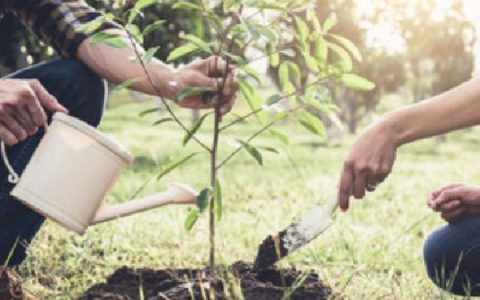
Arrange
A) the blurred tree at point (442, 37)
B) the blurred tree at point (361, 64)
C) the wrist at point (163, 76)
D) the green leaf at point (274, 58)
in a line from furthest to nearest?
the blurred tree at point (442, 37) → the blurred tree at point (361, 64) → the wrist at point (163, 76) → the green leaf at point (274, 58)

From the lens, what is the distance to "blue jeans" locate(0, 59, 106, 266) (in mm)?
2750

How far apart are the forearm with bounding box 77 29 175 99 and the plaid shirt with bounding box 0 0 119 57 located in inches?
2.0

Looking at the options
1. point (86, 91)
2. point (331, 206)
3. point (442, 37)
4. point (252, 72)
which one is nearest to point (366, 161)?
point (331, 206)

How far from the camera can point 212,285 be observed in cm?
222

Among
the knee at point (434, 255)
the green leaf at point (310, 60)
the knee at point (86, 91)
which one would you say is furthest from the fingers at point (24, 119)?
the knee at point (434, 255)

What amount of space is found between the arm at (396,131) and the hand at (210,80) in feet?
1.51

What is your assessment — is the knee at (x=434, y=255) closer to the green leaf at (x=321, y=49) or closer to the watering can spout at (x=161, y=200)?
the green leaf at (x=321, y=49)

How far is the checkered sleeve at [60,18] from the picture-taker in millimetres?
2832

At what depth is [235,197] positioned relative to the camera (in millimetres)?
6094

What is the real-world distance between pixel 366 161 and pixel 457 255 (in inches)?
33.7

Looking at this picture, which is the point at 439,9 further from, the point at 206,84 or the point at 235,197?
the point at 206,84

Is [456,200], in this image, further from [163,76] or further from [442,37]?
[442,37]

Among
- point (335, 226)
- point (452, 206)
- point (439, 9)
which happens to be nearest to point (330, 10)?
point (439, 9)

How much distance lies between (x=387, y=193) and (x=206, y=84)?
4205 mm
